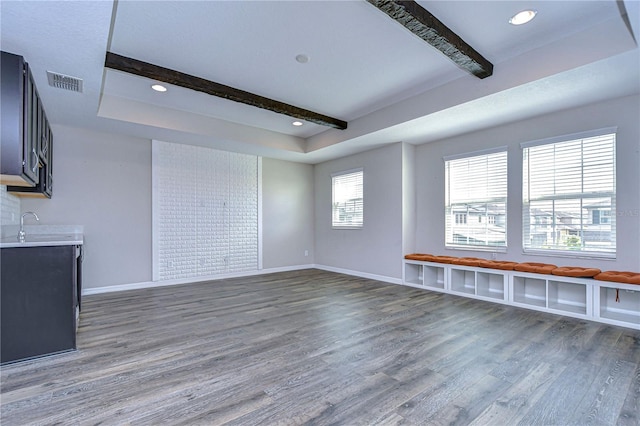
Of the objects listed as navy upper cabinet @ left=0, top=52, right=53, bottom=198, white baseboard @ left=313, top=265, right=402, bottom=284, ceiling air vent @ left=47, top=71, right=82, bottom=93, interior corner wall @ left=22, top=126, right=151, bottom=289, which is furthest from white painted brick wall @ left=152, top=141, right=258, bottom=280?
navy upper cabinet @ left=0, top=52, right=53, bottom=198

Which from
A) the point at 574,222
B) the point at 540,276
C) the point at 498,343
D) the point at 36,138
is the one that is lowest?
the point at 498,343

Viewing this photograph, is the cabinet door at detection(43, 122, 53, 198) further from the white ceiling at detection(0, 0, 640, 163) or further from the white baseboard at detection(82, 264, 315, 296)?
the white baseboard at detection(82, 264, 315, 296)

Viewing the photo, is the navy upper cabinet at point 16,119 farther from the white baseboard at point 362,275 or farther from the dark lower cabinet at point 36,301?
the white baseboard at point 362,275

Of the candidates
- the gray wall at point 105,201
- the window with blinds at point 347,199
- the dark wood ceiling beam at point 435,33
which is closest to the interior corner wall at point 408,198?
the window with blinds at point 347,199

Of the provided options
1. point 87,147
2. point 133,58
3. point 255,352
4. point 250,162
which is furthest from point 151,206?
point 255,352

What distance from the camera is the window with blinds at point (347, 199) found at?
6.57m

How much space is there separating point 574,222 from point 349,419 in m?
4.07

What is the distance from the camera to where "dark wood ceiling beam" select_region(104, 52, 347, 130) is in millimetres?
3324

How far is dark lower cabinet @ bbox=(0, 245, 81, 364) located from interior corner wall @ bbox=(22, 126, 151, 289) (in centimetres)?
262

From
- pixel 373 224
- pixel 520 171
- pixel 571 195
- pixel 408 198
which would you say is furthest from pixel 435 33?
pixel 373 224

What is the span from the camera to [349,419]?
175 cm

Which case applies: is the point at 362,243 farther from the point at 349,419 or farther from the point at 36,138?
the point at 36,138

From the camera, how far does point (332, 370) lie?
2.34 metres

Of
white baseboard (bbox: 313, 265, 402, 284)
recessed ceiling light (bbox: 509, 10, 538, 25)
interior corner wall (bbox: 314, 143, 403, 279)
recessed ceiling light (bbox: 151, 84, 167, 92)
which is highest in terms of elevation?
recessed ceiling light (bbox: 509, 10, 538, 25)
